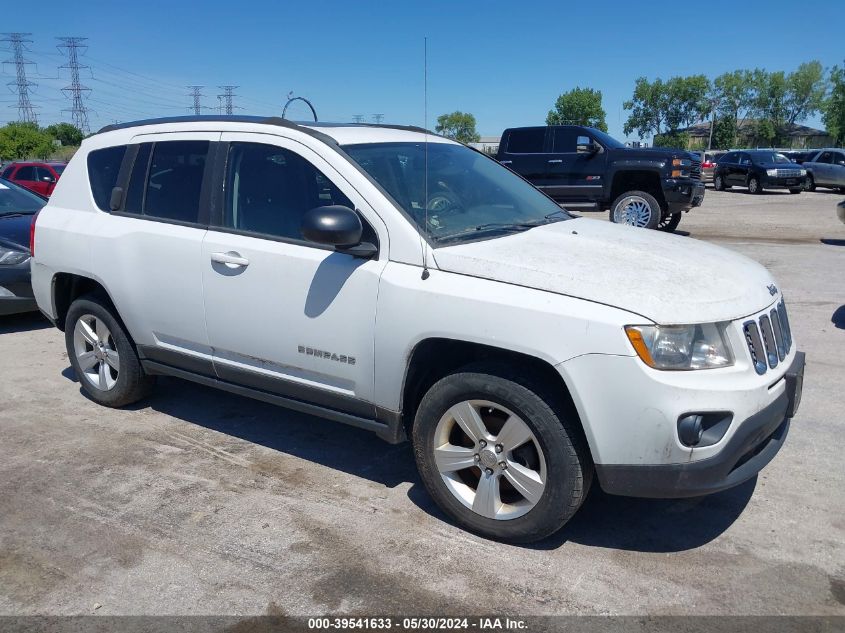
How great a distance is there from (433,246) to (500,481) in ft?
3.78

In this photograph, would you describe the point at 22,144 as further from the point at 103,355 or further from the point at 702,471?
the point at 702,471

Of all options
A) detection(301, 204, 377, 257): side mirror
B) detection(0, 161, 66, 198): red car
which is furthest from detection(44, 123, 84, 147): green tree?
detection(301, 204, 377, 257): side mirror

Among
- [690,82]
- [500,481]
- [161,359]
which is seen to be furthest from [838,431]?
[690,82]

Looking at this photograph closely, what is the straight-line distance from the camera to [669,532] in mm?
3520

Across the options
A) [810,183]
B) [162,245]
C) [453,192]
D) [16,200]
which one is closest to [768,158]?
[810,183]

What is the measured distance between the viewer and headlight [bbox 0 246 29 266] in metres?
7.43

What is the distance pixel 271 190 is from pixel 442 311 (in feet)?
4.62

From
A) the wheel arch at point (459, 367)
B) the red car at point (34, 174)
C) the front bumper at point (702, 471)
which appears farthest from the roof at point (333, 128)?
the red car at point (34, 174)

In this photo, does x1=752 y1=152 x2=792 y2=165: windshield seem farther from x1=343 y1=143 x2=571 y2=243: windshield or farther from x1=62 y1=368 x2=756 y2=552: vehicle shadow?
x1=62 y1=368 x2=756 y2=552: vehicle shadow

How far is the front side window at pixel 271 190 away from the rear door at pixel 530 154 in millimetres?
10289

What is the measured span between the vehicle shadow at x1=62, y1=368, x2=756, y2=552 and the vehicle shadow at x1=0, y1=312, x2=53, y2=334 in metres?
2.26

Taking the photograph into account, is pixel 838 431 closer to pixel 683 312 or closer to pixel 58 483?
pixel 683 312

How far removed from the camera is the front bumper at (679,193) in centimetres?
1303

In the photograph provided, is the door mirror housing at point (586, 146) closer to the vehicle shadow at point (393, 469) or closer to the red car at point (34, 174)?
the vehicle shadow at point (393, 469)
